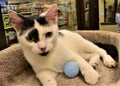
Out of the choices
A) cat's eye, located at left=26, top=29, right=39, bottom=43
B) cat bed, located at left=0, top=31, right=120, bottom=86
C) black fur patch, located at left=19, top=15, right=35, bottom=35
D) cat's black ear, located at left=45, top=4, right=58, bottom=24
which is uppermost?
cat's black ear, located at left=45, top=4, right=58, bottom=24

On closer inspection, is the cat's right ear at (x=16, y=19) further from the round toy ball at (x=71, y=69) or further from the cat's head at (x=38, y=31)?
the round toy ball at (x=71, y=69)

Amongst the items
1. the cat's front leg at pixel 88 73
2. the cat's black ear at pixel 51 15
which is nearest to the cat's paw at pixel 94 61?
the cat's front leg at pixel 88 73

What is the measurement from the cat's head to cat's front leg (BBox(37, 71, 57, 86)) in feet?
0.50

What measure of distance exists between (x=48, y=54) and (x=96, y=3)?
785mm

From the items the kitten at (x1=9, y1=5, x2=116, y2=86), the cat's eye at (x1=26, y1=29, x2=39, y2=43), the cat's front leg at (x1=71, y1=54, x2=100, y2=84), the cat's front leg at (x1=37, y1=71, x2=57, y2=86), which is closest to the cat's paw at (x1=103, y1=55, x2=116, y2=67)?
the kitten at (x1=9, y1=5, x2=116, y2=86)

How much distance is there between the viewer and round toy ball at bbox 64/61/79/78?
3.26 feet

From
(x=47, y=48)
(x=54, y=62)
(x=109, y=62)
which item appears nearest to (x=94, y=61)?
(x=109, y=62)

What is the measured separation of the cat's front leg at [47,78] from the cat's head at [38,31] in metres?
0.15

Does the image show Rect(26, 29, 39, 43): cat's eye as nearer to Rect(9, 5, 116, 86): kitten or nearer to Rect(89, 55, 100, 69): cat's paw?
Rect(9, 5, 116, 86): kitten

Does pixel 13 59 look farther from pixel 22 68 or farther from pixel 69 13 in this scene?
pixel 69 13

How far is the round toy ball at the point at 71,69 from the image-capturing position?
994 mm

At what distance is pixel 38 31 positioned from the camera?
0.85 meters

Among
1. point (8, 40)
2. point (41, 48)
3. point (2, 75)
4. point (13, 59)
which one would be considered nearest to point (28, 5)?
point (8, 40)

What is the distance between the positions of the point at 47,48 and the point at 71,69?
21 centimetres
